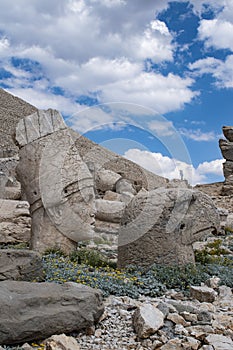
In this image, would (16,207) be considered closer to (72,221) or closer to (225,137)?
(72,221)

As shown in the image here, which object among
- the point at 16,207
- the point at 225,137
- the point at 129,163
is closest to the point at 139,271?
the point at 16,207

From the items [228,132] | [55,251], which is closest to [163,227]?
[55,251]

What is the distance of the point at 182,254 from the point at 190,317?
2226 mm

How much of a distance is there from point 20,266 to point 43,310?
4.26 ft

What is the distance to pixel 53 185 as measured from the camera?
25.0 ft

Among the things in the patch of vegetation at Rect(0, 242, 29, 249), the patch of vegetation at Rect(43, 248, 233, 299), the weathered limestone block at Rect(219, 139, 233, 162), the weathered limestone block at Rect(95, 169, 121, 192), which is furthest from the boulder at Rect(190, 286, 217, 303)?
the weathered limestone block at Rect(219, 139, 233, 162)

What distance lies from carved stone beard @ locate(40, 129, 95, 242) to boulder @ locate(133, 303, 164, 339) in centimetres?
355

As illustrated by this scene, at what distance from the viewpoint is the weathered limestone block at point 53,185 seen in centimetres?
754

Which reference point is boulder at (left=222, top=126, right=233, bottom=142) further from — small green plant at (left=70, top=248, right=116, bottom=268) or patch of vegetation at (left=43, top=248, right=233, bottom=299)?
small green plant at (left=70, top=248, right=116, bottom=268)

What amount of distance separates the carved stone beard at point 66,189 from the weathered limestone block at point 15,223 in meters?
2.08

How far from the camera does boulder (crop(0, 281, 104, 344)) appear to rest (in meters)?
3.77

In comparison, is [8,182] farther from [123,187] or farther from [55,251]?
[55,251]

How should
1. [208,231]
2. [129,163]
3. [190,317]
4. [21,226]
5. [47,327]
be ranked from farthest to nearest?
1. [129,163]
2. [21,226]
3. [208,231]
4. [190,317]
5. [47,327]

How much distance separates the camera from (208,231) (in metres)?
6.96
